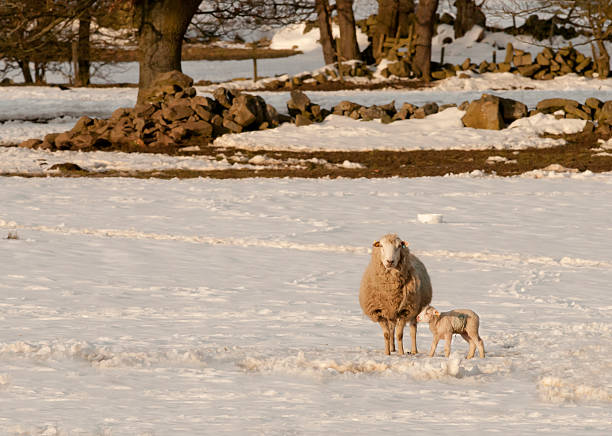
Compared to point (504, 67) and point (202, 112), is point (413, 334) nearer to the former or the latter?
point (202, 112)

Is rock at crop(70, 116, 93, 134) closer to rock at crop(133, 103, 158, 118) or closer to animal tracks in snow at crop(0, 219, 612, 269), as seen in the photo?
rock at crop(133, 103, 158, 118)

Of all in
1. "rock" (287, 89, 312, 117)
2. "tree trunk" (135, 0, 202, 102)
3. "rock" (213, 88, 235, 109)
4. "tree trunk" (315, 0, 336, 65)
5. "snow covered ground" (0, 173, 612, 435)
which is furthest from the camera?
"tree trunk" (315, 0, 336, 65)

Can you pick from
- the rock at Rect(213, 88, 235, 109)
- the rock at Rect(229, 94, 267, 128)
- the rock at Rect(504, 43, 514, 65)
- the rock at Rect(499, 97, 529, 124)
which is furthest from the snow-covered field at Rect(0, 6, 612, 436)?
the rock at Rect(504, 43, 514, 65)

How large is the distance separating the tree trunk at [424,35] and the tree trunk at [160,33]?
1296 cm

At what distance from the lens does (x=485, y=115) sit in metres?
26.1

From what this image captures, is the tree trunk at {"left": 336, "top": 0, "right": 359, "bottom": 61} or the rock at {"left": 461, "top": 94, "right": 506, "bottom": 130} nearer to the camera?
the rock at {"left": 461, "top": 94, "right": 506, "bottom": 130}

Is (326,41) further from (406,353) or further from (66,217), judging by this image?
(406,353)

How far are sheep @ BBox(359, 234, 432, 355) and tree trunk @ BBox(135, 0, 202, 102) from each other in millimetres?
21237

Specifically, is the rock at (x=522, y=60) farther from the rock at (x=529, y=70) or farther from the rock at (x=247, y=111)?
the rock at (x=247, y=111)

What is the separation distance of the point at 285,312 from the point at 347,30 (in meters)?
34.7

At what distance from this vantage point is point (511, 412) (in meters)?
5.80

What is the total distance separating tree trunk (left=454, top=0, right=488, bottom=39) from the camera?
50125mm

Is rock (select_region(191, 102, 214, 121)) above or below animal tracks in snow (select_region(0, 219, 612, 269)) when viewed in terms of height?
above

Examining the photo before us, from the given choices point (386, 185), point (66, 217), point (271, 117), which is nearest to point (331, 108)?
point (271, 117)
